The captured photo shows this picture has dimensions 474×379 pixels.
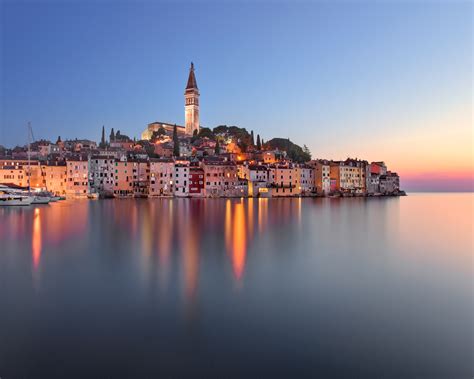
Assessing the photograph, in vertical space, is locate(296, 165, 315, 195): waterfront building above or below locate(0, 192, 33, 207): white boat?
above

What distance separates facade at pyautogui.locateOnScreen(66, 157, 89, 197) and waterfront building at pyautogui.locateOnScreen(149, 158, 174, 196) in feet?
28.9

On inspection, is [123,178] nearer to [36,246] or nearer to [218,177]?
[218,177]

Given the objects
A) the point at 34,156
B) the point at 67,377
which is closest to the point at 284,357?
the point at 67,377

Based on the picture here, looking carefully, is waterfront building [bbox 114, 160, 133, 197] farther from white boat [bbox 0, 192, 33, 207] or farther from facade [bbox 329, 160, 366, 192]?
facade [bbox 329, 160, 366, 192]

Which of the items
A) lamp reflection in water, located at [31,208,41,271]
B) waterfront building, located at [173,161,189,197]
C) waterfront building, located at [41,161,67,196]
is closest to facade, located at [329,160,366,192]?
waterfront building, located at [173,161,189,197]

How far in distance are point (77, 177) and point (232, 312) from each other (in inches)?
1911

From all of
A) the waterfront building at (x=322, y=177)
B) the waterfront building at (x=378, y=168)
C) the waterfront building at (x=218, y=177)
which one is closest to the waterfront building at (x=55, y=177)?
the waterfront building at (x=218, y=177)

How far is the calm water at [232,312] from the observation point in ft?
12.9

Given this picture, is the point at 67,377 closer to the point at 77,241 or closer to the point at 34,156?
the point at 77,241

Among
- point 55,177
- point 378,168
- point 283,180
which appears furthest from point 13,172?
point 378,168

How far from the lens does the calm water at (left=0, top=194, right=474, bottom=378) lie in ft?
12.9

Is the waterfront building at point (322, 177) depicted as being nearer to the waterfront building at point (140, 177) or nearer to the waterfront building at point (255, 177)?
the waterfront building at point (255, 177)

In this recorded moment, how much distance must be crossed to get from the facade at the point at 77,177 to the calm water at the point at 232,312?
1577 inches

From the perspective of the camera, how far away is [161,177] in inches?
2021
